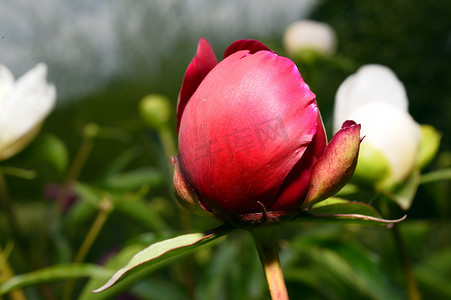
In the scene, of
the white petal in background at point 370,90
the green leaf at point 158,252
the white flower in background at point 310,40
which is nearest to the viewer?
the green leaf at point 158,252

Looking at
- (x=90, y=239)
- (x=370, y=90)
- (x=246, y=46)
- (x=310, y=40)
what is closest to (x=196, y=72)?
(x=246, y=46)

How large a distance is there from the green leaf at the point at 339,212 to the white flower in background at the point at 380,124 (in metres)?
0.07

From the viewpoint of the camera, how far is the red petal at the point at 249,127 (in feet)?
0.40

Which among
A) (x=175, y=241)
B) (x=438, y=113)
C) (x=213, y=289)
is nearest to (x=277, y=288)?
(x=175, y=241)

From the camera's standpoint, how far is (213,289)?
0.47 metres

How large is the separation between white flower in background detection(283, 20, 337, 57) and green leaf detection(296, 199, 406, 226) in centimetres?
50

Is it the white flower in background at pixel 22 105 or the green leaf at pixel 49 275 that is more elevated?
the white flower in background at pixel 22 105

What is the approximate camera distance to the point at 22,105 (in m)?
0.27

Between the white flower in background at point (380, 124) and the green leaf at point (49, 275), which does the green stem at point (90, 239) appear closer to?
the green leaf at point (49, 275)

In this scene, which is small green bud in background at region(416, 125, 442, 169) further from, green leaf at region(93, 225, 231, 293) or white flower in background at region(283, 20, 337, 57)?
white flower in background at region(283, 20, 337, 57)

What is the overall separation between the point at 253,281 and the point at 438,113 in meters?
1.47

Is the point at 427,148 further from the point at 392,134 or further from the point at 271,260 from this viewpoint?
the point at 271,260

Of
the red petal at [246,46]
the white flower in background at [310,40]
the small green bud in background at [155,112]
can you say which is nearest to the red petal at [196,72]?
the red petal at [246,46]

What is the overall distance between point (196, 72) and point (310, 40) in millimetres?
520
